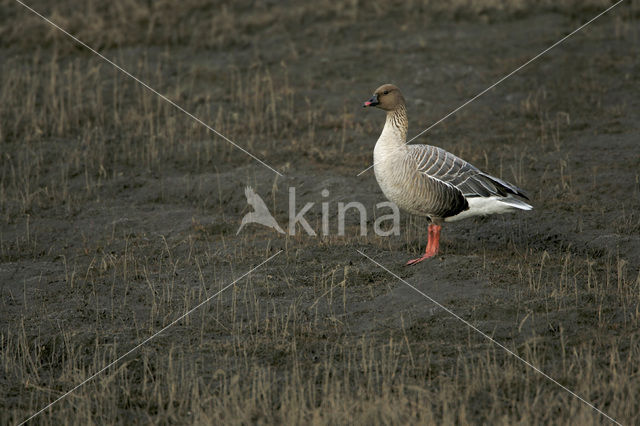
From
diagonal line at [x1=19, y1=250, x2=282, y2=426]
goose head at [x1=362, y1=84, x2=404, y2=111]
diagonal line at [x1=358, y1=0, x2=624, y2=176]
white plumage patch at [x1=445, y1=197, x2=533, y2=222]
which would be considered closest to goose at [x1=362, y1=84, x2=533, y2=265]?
white plumage patch at [x1=445, y1=197, x2=533, y2=222]

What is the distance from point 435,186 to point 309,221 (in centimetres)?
297

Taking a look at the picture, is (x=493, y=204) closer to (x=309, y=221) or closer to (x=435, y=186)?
(x=435, y=186)

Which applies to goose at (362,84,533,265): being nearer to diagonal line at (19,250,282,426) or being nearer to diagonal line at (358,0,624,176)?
diagonal line at (19,250,282,426)

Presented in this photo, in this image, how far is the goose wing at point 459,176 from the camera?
36.2ft

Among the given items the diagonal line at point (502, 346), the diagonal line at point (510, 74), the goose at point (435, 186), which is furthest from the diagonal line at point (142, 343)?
the diagonal line at point (510, 74)

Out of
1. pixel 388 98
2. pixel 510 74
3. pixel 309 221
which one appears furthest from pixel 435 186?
pixel 510 74

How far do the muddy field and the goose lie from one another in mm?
676

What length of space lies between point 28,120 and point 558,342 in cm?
1243

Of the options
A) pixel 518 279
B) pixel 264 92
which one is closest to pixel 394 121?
pixel 518 279

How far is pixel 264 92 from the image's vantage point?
18312 mm

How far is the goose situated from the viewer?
10938 mm

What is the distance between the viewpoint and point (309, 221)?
13.3 meters

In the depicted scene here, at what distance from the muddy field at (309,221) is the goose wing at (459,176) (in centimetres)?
90

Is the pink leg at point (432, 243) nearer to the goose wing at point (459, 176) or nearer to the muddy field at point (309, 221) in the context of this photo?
the muddy field at point (309, 221)
